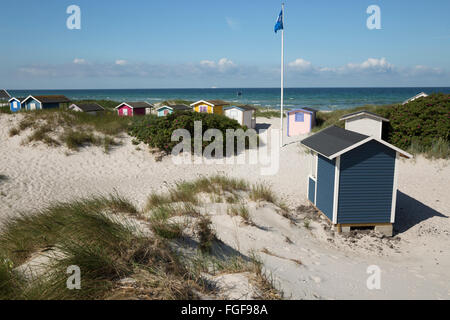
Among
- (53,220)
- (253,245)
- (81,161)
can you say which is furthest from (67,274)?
(81,161)

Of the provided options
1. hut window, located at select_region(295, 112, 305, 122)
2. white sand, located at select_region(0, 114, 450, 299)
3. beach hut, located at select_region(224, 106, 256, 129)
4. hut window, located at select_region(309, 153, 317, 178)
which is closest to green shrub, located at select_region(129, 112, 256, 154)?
white sand, located at select_region(0, 114, 450, 299)

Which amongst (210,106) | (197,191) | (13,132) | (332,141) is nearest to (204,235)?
(197,191)

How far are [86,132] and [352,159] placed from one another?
1652 centimetres

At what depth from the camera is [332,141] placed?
10453 mm

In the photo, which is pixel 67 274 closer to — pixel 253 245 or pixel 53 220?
pixel 53 220

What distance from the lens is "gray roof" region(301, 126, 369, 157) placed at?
9.42m

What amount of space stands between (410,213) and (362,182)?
330 cm

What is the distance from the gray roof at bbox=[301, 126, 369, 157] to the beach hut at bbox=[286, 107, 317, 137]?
42.6 feet

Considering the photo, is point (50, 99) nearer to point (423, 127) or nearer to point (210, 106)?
point (210, 106)

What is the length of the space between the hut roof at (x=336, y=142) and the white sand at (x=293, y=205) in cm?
240

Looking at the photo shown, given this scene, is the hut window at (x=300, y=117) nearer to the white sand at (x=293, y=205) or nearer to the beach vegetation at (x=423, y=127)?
the white sand at (x=293, y=205)

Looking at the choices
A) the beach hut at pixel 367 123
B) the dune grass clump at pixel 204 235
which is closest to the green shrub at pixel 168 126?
the beach hut at pixel 367 123

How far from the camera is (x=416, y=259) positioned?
325 inches

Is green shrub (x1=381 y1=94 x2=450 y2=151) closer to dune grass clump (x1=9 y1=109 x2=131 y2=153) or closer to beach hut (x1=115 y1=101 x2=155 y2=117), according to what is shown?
dune grass clump (x1=9 y1=109 x2=131 y2=153)
